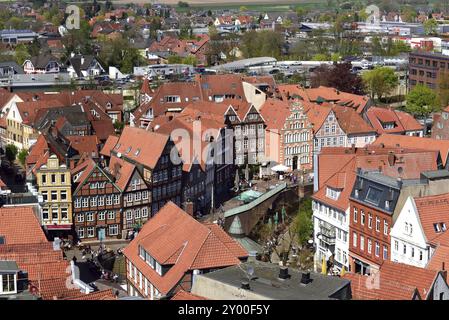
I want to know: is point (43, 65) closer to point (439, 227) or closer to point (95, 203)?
point (95, 203)

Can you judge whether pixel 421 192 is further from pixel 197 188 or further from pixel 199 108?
pixel 199 108

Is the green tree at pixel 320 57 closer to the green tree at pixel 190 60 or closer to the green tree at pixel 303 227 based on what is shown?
the green tree at pixel 190 60

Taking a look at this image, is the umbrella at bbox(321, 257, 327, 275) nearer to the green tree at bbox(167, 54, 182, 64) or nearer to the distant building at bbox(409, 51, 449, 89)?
the distant building at bbox(409, 51, 449, 89)

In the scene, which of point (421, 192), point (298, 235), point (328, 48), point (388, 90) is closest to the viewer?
point (421, 192)
